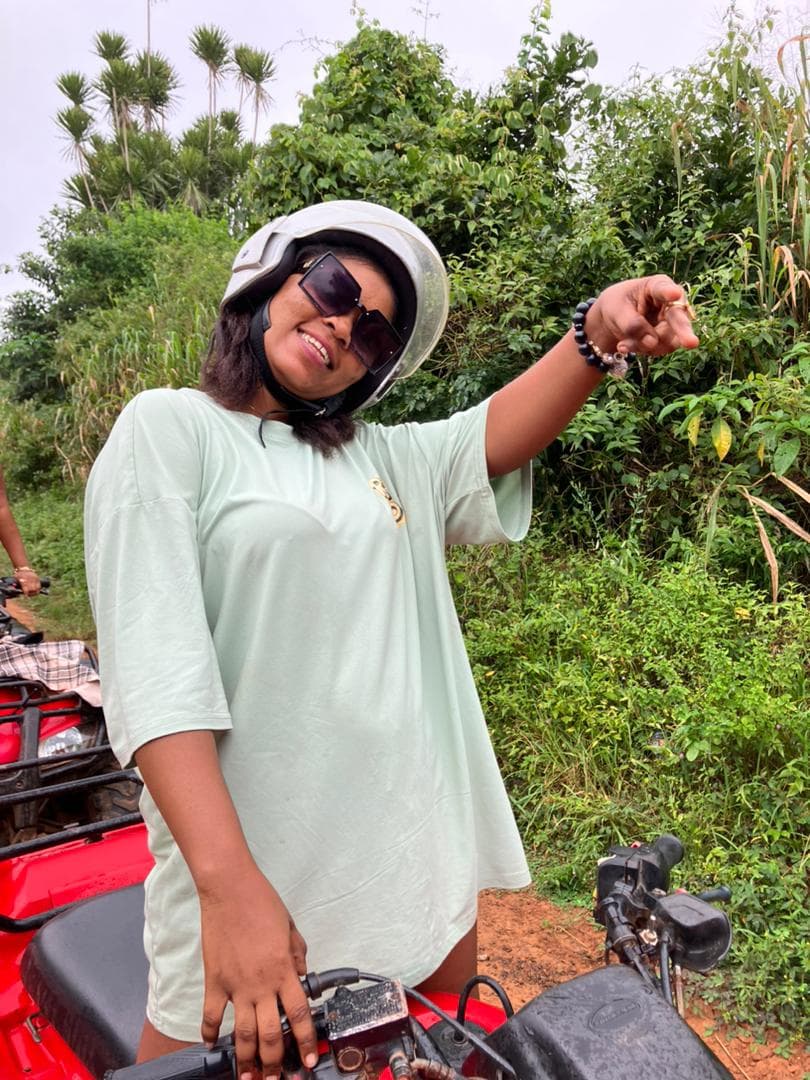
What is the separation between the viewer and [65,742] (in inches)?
103

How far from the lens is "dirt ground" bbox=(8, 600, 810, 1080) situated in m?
2.20

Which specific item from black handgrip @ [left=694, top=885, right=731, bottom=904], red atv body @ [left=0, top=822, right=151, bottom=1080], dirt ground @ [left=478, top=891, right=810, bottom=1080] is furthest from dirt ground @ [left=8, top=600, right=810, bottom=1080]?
black handgrip @ [left=694, top=885, right=731, bottom=904]

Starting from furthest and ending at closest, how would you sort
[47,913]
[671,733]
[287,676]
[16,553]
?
[16,553] → [671,733] → [47,913] → [287,676]

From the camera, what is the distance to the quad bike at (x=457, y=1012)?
709 millimetres

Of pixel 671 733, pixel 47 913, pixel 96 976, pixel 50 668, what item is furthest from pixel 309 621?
pixel 671 733

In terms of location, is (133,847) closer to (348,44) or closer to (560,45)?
(560,45)

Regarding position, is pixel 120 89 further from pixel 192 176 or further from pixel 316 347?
pixel 316 347

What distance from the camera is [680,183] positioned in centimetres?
422

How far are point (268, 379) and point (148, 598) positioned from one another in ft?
1.43

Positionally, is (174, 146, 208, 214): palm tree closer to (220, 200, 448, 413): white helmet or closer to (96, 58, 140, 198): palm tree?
(96, 58, 140, 198): palm tree

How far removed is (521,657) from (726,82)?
10.6ft

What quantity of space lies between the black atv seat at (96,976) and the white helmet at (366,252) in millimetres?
1103

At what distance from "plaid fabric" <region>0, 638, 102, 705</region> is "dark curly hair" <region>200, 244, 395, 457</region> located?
181 centimetres

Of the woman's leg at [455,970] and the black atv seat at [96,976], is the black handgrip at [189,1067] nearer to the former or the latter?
the woman's leg at [455,970]
